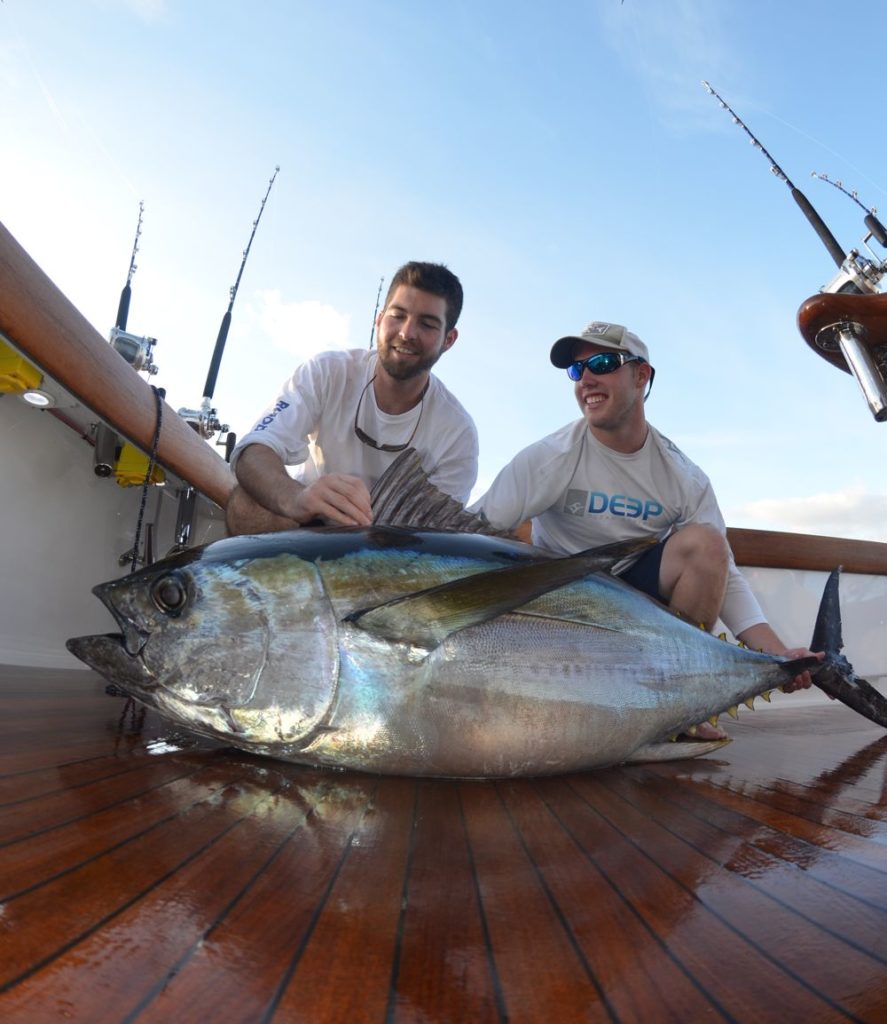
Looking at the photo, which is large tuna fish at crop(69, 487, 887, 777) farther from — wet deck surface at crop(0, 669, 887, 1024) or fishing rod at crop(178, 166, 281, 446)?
fishing rod at crop(178, 166, 281, 446)

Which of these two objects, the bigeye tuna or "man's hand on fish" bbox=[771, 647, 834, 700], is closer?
the bigeye tuna

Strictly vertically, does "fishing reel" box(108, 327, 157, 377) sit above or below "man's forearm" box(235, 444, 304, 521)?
above

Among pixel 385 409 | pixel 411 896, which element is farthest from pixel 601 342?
pixel 411 896

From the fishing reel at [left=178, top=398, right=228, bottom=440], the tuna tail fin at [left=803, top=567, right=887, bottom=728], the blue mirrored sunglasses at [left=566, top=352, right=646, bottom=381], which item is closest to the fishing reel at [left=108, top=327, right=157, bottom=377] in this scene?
the fishing reel at [left=178, top=398, right=228, bottom=440]

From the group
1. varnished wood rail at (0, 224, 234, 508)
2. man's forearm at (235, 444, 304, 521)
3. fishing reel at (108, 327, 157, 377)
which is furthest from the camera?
fishing reel at (108, 327, 157, 377)

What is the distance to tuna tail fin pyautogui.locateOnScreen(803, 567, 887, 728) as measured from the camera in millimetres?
2232

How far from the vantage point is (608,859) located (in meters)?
0.95

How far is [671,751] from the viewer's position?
1.63 m

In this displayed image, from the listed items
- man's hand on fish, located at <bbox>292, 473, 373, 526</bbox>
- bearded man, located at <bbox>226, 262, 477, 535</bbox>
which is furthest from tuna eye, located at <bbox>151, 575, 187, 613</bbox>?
bearded man, located at <bbox>226, 262, 477, 535</bbox>

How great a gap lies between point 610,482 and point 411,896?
207 cm

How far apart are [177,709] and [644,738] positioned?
0.95m

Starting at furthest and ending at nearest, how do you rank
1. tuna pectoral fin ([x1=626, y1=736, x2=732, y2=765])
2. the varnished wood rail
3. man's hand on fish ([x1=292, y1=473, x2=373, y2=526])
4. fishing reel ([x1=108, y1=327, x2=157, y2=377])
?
1. fishing reel ([x1=108, y1=327, x2=157, y2=377])
2. the varnished wood rail
3. man's hand on fish ([x1=292, y1=473, x2=373, y2=526])
4. tuna pectoral fin ([x1=626, y1=736, x2=732, y2=765])

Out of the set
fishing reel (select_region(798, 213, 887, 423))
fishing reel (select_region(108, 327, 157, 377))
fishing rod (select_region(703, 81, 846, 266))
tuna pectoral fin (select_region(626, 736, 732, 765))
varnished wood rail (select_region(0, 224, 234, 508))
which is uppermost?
fishing rod (select_region(703, 81, 846, 266))

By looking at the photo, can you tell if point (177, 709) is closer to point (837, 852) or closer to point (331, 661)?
point (331, 661)
